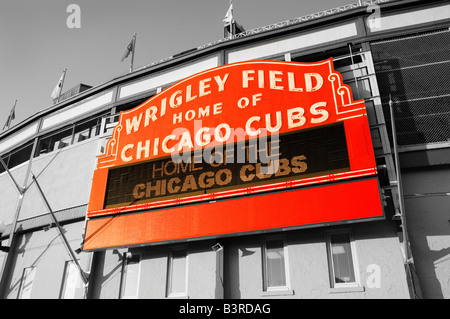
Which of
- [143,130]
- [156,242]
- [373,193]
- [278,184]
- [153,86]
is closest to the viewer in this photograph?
[373,193]

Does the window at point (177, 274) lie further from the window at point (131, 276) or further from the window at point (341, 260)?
the window at point (341, 260)

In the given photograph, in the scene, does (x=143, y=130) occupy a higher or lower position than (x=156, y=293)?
higher

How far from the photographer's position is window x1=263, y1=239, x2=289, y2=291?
11172 mm

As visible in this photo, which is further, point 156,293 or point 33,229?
point 33,229

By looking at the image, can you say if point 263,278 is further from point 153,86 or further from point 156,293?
point 153,86

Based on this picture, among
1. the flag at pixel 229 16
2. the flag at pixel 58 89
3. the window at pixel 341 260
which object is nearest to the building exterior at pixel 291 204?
the window at pixel 341 260

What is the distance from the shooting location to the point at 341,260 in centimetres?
1074

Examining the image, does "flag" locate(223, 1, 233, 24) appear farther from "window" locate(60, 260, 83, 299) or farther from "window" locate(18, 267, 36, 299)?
"window" locate(18, 267, 36, 299)

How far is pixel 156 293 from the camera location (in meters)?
12.5

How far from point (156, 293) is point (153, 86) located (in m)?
9.31

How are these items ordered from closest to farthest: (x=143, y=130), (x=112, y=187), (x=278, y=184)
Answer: (x=278, y=184) < (x=112, y=187) < (x=143, y=130)

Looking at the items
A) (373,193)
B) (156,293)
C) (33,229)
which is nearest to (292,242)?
(373,193)

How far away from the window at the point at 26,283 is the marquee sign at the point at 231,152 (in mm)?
4879
